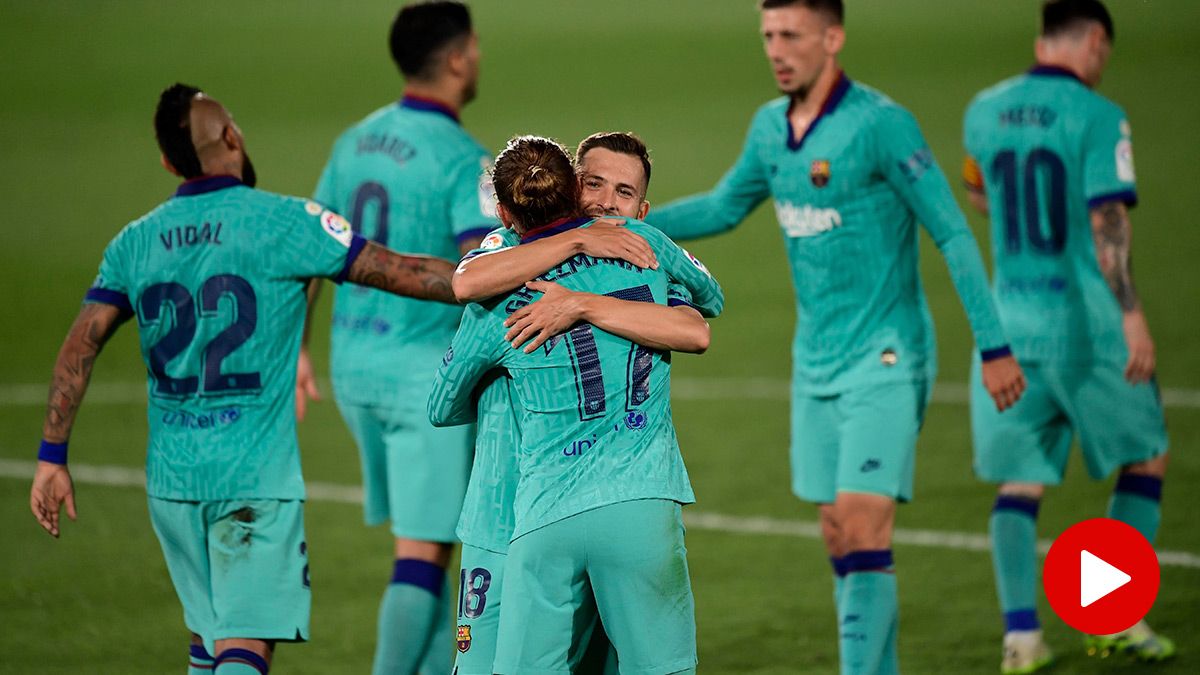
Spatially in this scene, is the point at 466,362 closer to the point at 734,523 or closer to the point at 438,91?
the point at 438,91

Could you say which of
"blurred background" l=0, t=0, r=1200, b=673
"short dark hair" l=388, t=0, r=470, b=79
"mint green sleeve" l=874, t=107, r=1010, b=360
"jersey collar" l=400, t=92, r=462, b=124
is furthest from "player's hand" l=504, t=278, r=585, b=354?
"blurred background" l=0, t=0, r=1200, b=673

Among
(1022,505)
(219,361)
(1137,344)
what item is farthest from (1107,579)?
(219,361)

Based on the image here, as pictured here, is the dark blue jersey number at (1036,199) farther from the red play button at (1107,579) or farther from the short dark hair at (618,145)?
the short dark hair at (618,145)

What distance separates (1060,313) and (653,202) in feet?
38.0

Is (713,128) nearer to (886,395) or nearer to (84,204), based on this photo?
(84,204)

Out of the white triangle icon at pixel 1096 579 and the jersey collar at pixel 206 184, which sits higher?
the jersey collar at pixel 206 184

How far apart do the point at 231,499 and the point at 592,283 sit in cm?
144

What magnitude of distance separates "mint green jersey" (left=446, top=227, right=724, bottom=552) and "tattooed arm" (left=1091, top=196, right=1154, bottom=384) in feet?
8.99

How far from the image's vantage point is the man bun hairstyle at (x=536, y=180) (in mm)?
4215

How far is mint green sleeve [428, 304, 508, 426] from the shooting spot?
425 cm

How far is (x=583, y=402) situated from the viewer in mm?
4191

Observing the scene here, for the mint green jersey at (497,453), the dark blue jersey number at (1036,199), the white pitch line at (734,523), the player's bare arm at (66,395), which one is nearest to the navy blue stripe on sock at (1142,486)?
the dark blue jersey number at (1036,199)

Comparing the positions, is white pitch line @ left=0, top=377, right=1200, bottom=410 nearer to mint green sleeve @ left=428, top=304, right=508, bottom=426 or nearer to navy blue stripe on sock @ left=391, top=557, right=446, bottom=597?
navy blue stripe on sock @ left=391, top=557, right=446, bottom=597

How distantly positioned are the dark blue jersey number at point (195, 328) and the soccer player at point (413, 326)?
131 cm
